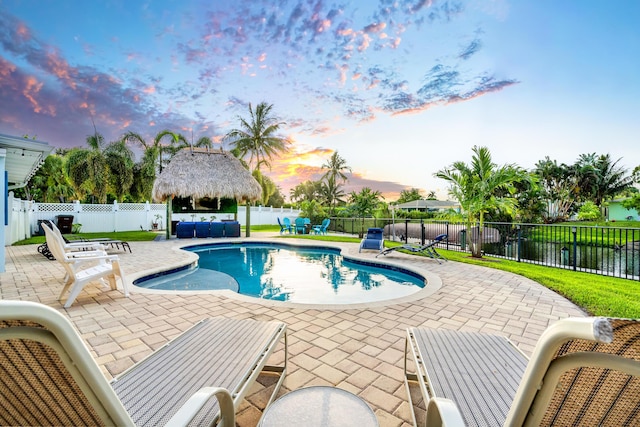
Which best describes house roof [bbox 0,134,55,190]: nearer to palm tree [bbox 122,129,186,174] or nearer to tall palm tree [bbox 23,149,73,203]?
palm tree [bbox 122,129,186,174]

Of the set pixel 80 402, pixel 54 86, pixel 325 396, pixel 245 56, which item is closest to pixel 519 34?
pixel 245 56

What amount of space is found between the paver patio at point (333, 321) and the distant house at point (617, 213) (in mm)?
38309

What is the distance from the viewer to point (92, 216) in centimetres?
1580

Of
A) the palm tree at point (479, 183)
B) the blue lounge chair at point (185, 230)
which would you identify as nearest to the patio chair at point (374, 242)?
the palm tree at point (479, 183)

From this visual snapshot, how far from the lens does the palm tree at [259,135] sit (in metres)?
20.1

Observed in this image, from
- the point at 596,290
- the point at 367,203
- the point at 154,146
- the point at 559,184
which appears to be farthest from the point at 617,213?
the point at 154,146

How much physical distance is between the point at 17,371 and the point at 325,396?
1270 mm

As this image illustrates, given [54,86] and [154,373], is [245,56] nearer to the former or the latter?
[54,86]

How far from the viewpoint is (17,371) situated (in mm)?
739

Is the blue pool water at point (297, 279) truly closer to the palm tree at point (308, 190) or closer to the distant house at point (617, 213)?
the palm tree at point (308, 190)

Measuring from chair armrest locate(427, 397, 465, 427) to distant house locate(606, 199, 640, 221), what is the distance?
140 ft

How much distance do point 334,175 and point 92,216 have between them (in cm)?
2611

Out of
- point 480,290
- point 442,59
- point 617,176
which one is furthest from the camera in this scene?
point 617,176

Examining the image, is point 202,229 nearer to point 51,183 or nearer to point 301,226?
point 301,226
